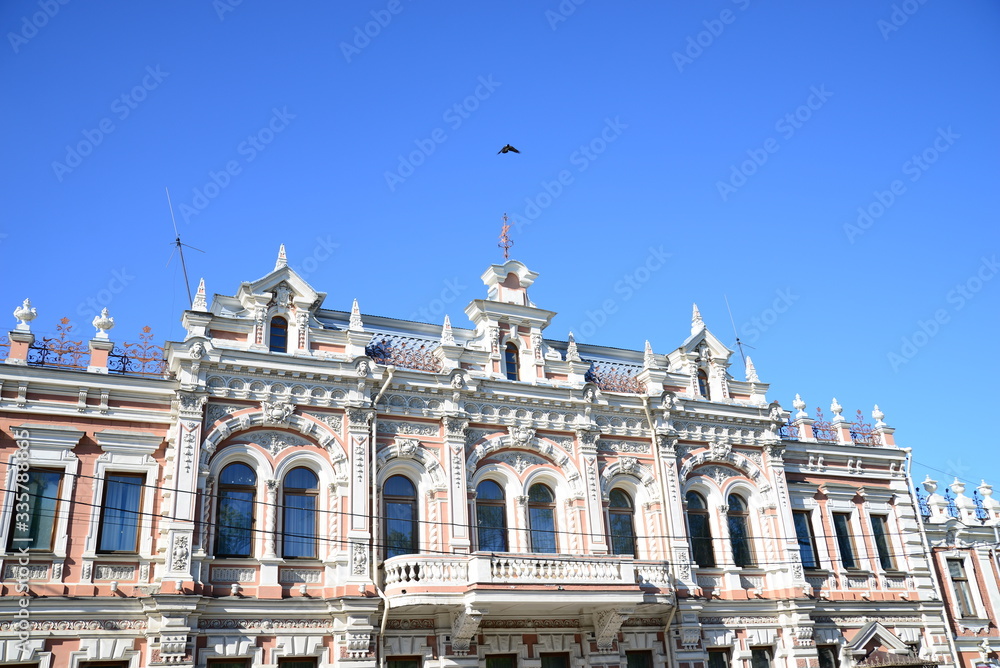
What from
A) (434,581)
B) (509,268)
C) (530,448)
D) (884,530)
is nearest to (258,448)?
(434,581)

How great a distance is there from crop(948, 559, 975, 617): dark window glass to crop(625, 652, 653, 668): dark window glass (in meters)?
12.6

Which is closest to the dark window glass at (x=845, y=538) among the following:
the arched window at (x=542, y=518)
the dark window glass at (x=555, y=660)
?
the arched window at (x=542, y=518)

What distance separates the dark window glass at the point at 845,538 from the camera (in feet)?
97.4

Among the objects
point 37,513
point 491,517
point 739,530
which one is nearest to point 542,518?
point 491,517

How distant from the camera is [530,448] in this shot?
25703 millimetres

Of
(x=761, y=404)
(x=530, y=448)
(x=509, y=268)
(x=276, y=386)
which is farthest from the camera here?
(x=761, y=404)

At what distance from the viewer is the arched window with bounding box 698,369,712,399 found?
97.1ft

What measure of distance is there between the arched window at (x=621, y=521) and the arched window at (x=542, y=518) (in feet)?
5.85

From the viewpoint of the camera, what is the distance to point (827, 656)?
27.7 metres

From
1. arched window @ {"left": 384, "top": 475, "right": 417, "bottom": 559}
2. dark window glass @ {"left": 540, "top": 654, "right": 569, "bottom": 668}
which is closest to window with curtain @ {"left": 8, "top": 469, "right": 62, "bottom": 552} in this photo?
arched window @ {"left": 384, "top": 475, "right": 417, "bottom": 559}

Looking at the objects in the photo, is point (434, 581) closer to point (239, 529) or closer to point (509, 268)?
point (239, 529)

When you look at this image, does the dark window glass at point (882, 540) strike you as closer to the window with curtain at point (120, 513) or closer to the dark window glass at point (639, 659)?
the dark window glass at point (639, 659)

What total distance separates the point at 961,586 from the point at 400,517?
65.8 ft

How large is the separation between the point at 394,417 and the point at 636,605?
796cm
